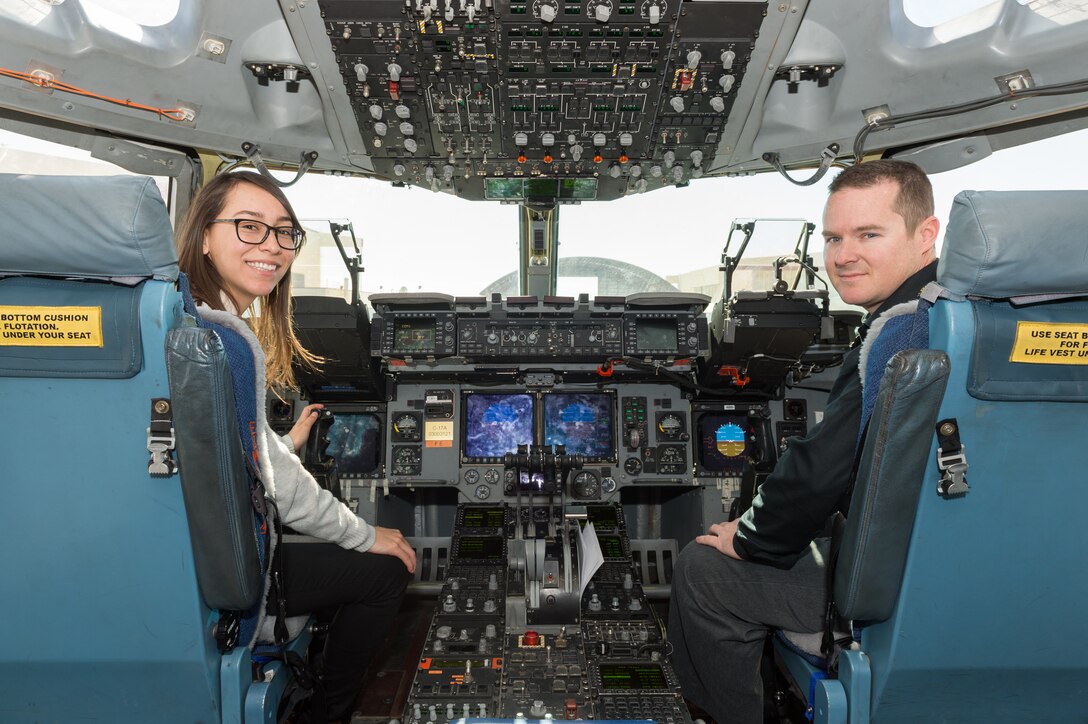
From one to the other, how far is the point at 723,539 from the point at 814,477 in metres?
0.37

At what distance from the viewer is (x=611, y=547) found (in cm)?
274

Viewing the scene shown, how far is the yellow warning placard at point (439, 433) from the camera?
3293 millimetres

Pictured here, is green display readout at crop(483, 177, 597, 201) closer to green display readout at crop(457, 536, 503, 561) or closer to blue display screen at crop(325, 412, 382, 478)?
blue display screen at crop(325, 412, 382, 478)

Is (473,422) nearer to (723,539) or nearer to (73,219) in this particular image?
(723,539)

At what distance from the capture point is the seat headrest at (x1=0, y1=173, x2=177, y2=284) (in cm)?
100

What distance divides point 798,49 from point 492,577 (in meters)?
2.52

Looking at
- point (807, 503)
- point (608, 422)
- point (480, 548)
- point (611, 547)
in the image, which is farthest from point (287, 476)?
point (608, 422)

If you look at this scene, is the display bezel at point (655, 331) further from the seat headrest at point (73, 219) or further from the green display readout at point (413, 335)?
the seat headrest at point (73, 219)

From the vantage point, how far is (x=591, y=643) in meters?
2.02

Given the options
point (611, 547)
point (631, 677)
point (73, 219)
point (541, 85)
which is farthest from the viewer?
point (611, 547)

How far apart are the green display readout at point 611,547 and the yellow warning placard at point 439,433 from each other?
98 cm

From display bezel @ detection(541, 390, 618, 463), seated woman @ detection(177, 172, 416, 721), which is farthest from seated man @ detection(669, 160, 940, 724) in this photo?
display bezel @ detection(541, 390, 618, 463)

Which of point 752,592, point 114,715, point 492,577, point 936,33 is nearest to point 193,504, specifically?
point 114,715

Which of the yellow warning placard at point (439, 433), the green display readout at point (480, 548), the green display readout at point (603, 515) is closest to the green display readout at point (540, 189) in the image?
the yellow warning placard at point (439, 433)
